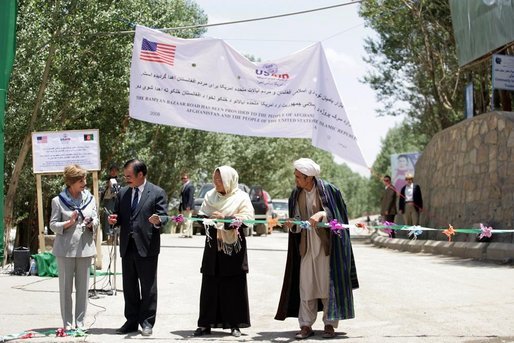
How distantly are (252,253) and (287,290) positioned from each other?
442 inches

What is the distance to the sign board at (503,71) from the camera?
18.8 m

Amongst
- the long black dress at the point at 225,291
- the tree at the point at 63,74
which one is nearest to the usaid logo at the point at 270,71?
the long black dress at the point at 225,291

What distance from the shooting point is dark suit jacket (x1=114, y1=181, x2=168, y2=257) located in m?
8.31

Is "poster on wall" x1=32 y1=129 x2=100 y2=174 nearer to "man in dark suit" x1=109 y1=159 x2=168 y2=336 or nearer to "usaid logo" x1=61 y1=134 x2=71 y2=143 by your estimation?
"usaid logo" x1=61 y1=134 x2=71 y2=143

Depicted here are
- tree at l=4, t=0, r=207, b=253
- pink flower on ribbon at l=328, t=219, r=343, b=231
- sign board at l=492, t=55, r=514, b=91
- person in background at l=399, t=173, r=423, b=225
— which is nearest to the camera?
pink flower on ribbon at l=328, t=219, r=343, b=231

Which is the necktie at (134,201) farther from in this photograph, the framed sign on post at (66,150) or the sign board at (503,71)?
the sign board at (503,71)

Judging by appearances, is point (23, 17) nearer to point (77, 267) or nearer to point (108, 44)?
point (108, 44)

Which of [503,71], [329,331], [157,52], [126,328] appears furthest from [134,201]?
[503,71]

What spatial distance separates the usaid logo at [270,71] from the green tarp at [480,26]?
843 cm

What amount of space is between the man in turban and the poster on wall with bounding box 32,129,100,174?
16.8 feet

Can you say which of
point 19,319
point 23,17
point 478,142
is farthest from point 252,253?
point 19,319

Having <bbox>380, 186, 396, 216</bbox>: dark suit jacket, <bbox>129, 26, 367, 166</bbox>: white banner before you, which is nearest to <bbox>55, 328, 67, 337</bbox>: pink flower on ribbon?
<bbox>129, 26, 367, 166</bbox>: white banner

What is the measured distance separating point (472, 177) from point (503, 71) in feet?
8.35

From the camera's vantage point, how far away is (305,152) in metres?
73.9
